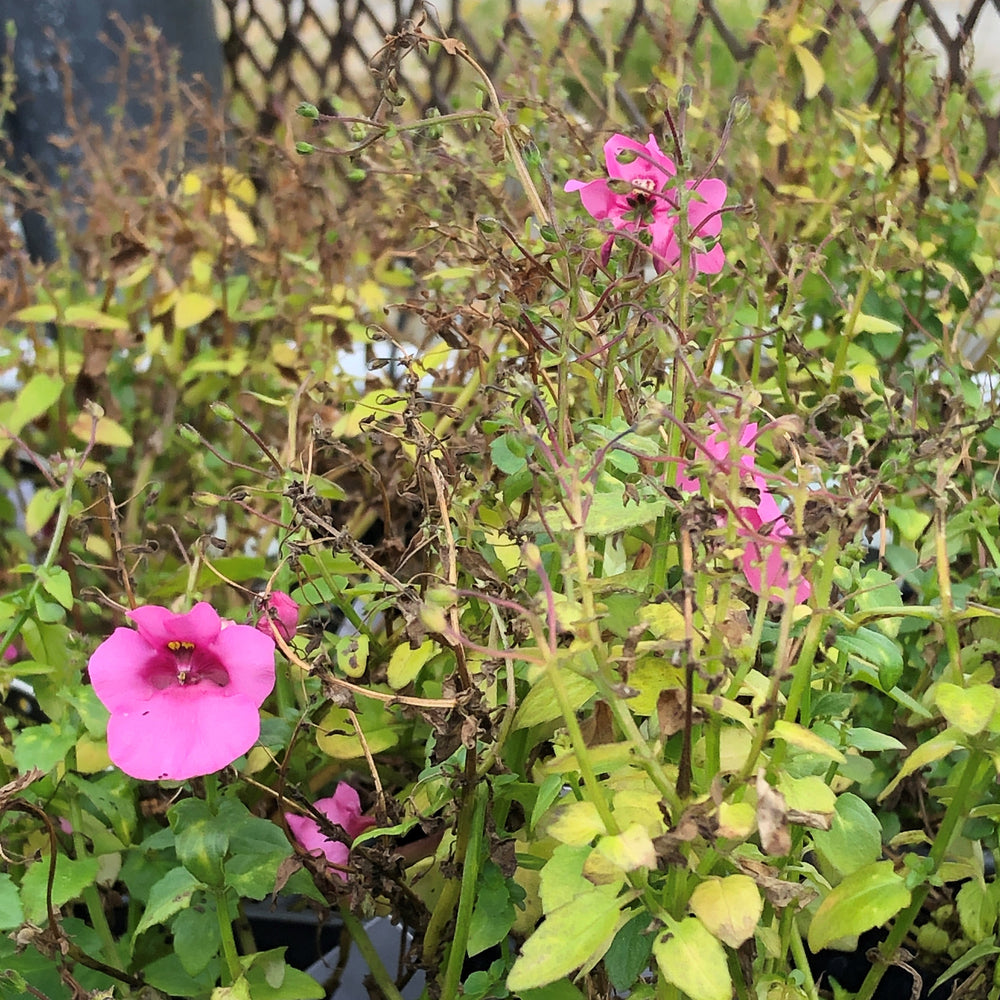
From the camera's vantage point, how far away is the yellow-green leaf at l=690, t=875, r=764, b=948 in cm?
29

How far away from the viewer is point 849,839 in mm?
389

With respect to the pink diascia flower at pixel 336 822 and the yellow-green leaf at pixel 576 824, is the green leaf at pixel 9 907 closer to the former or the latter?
the pink diascia flower at pixel 336 822

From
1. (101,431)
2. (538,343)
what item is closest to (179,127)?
(101,431)

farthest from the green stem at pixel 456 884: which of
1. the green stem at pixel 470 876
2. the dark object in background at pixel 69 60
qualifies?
the dark object in background at pixel 69 60

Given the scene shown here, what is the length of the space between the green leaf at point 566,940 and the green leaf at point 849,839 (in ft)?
0.39

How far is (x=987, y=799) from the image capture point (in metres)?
0.52

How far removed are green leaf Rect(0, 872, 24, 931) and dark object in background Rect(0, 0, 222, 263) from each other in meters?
1.33

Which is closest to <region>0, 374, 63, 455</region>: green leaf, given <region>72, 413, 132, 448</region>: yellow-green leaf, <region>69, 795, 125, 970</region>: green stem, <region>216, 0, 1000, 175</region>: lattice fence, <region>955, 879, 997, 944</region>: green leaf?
<region>72, 413, 132, 448</region>: yellow-green leaf

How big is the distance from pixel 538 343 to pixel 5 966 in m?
0.40

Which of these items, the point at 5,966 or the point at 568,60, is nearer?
the point at 5,966

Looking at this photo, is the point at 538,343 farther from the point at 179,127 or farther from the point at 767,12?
the point at 179,127

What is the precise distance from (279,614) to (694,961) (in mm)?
270

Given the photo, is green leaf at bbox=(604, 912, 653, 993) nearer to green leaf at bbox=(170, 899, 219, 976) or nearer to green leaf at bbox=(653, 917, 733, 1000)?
green leaf at bbox=(653, 917, 733, 1000)

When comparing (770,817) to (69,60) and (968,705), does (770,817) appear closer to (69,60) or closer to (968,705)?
(968,705)
